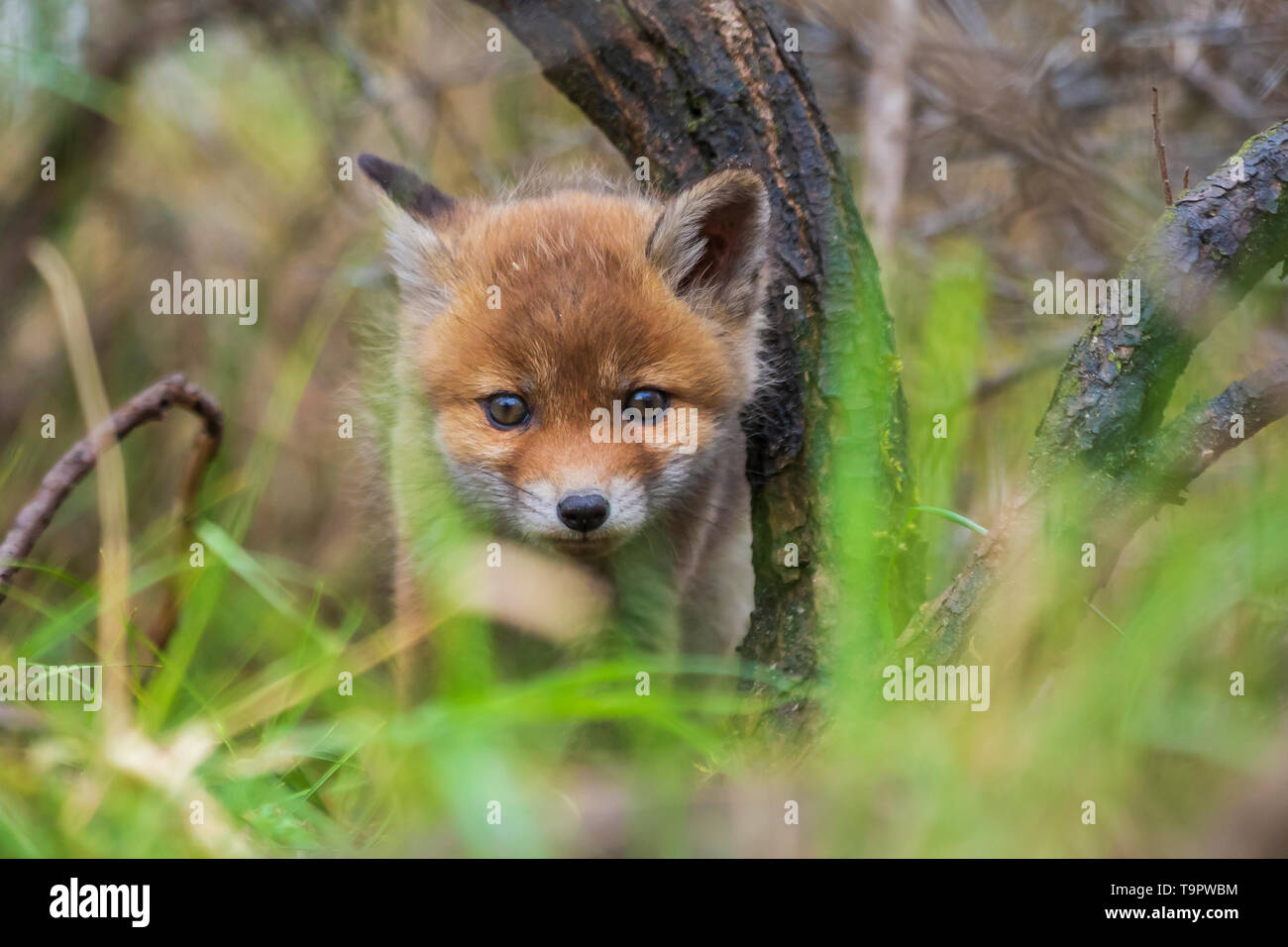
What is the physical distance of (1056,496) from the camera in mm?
2652

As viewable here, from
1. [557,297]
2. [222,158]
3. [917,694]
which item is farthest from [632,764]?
[222,158]

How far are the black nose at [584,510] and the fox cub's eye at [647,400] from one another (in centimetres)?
40

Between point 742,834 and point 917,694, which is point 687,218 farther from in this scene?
point 742,834

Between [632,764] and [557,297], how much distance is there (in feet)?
4.88

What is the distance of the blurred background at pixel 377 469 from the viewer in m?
2.03

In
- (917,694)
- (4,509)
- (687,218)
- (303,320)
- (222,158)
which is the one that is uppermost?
(222,158)

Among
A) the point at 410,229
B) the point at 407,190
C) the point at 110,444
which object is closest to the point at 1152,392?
the point at 410,229

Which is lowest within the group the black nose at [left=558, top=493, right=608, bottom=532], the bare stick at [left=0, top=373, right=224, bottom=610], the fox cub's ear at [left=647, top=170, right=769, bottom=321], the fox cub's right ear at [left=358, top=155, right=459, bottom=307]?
the black nose at [left=558, top=493, right=608, bottom=532]

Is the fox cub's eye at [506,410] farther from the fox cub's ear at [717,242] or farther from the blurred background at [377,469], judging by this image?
the blurred background at [377,469]

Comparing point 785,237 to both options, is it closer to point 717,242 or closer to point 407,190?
point 717,242

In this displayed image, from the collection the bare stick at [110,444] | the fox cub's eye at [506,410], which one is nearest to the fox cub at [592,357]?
the fox cub's eye at [506,410]

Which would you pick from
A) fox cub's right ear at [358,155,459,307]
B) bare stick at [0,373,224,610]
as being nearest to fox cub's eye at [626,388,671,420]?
fox cub's right ear at [358,155,459,307]

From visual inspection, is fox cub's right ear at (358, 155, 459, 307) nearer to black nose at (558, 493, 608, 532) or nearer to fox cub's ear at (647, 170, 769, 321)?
fox cub's ear at (647, 170, 769, 321)

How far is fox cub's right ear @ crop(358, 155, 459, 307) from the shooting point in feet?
12.2
